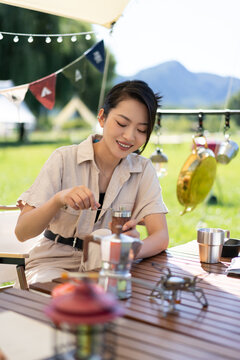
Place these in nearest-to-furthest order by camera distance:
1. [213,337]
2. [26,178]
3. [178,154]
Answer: [213,337], [26,178], [178,154]

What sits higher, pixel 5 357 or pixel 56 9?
pixel 56 9

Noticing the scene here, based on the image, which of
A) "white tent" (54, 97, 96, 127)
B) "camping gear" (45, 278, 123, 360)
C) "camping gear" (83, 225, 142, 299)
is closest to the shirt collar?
"camping gear" (83, 225, 142, 299)

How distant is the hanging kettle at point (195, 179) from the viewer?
4.79 ft

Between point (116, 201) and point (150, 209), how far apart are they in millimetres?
144

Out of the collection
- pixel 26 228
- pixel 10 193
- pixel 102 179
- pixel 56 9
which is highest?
pixel 56 9

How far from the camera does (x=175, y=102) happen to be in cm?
956

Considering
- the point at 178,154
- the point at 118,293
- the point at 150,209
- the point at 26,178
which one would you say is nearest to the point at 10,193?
the point at 26,178

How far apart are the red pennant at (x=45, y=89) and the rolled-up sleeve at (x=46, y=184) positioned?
1.13m

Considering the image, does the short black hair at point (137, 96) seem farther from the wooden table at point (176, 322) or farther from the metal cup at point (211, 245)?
the wooden table at point (176, 322)

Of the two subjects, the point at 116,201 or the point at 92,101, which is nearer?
the point at 116,201

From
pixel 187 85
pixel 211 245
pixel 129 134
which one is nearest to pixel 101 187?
pixel 129 134

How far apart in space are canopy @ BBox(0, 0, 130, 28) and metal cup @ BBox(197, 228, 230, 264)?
5.00ft

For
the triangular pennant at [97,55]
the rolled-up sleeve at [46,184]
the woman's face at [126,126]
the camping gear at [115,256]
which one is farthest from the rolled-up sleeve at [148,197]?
the triangular pennant at [97,55]

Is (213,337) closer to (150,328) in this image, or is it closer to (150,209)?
(150,328)
